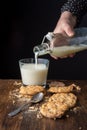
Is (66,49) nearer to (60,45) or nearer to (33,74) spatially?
(60,45)

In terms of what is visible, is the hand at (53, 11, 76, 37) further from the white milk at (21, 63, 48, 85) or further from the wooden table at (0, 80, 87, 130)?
the wooden table at (0, 80, 87, 130)

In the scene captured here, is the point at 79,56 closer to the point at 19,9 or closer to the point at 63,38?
the point at 19,9

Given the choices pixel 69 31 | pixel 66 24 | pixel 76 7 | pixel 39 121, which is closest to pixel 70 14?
pixel 76 7

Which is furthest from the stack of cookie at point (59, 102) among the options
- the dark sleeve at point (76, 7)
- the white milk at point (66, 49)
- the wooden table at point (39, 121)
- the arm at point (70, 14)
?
the dark sleeve at point (76, 7)

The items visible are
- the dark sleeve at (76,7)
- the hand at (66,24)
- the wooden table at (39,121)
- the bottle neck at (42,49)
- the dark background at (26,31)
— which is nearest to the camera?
the wooden table at (39,121)

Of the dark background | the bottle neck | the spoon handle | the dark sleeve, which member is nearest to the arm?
the dark sleeve

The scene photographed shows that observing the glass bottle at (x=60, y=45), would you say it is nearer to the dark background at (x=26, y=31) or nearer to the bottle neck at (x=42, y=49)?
the bottle neck at (x=42, y=49)

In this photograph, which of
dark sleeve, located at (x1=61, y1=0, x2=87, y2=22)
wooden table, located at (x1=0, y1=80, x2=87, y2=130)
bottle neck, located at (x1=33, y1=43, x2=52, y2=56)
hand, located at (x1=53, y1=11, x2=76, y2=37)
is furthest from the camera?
dark sleeve, located at (x1=61, y1=0, x2=87, y2=22)
